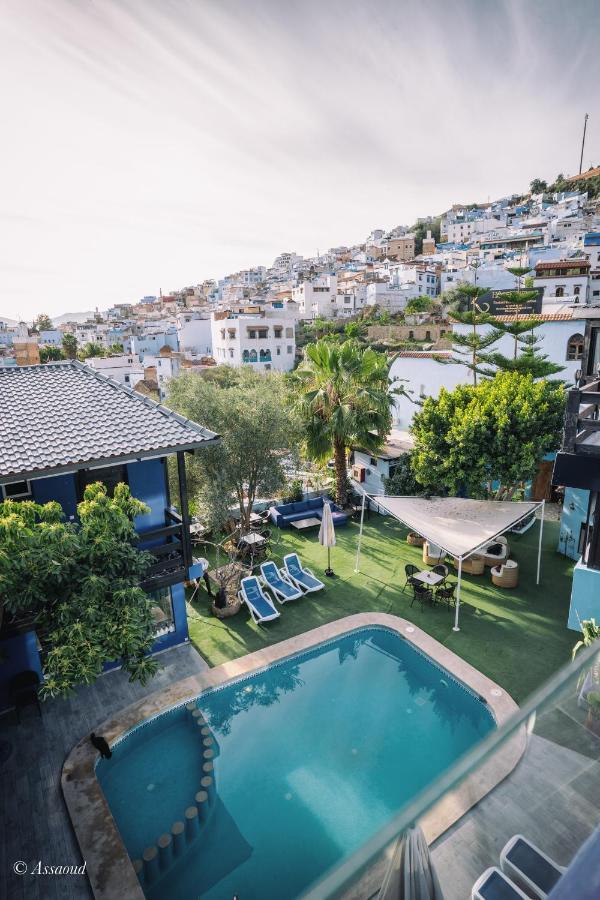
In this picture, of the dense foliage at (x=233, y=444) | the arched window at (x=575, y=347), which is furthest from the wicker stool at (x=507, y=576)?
the arched window at (x=575, y=347)

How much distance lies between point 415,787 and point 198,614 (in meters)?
7.18

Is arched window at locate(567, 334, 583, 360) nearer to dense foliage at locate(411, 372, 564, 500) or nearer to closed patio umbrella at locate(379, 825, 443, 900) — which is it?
dense foliage at locate(411, 372, 564, 500)

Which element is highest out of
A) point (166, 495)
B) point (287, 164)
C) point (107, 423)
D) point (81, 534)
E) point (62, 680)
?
point (287, 164)

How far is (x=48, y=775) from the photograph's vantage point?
8.46m

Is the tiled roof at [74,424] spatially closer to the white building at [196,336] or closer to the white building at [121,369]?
the white building at [121,369]

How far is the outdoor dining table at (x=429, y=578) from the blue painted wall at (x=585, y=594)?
3237 mm

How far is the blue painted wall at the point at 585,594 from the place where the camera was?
11111mm

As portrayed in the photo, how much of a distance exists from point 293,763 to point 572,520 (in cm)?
1159

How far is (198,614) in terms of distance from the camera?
1337 cm

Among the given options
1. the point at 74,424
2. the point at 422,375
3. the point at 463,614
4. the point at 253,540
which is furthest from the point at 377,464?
the point at 74,424

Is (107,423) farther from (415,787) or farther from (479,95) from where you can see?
(479,95)

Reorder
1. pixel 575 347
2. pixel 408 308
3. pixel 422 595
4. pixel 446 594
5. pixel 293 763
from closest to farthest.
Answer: pixel 293 763
pixel 446 594
pixel 422 595
pixel 575 347
pixel 408 308

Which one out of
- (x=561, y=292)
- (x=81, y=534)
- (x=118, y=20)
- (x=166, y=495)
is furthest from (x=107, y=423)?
(x=561, y=292)

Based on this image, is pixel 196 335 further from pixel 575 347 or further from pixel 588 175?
pixel 588 175
